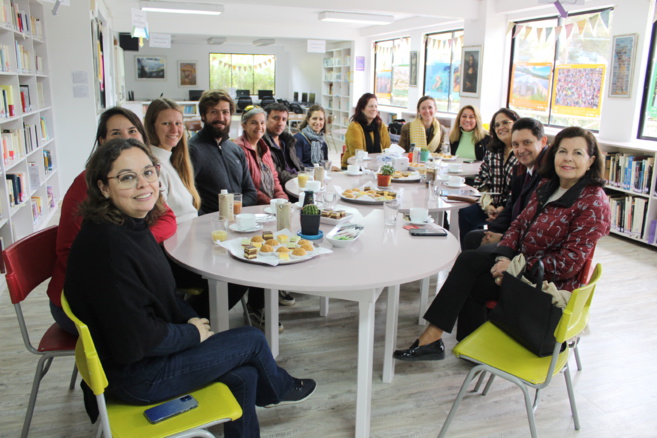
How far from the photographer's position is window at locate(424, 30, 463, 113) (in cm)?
846

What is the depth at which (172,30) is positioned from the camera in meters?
10.0

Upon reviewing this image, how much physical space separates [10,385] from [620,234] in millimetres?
4942

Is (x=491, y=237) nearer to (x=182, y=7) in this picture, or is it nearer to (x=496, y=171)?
(x=496, y=171)

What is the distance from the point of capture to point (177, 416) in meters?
1.41

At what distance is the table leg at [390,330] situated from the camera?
233 cm

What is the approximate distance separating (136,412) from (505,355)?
48.8 inches

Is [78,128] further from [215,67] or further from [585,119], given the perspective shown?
[215,67]

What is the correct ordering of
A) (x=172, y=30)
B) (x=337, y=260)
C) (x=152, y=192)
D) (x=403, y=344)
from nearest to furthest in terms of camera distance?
1. (x=152, y=192)
2. (x=337, y=260)
3. (x=403, y=344)
4. (x=172, y=30)

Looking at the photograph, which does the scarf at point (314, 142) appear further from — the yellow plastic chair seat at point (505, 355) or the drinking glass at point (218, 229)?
the yellow plastic chair seat at point (505, 355)

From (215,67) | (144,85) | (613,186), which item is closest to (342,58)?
(215,67)

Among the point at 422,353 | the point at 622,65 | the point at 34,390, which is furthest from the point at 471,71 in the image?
the point at 34,390

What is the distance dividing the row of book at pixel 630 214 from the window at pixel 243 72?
42.5 ft

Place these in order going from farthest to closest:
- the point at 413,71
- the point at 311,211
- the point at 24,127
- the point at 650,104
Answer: the point at 413,71 → the point at 650,104 → the point at 24,127 → the point at 311,211

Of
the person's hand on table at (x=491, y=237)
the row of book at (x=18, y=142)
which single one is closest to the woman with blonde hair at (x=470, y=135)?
the person's hand on table at (x=491, y=237)
